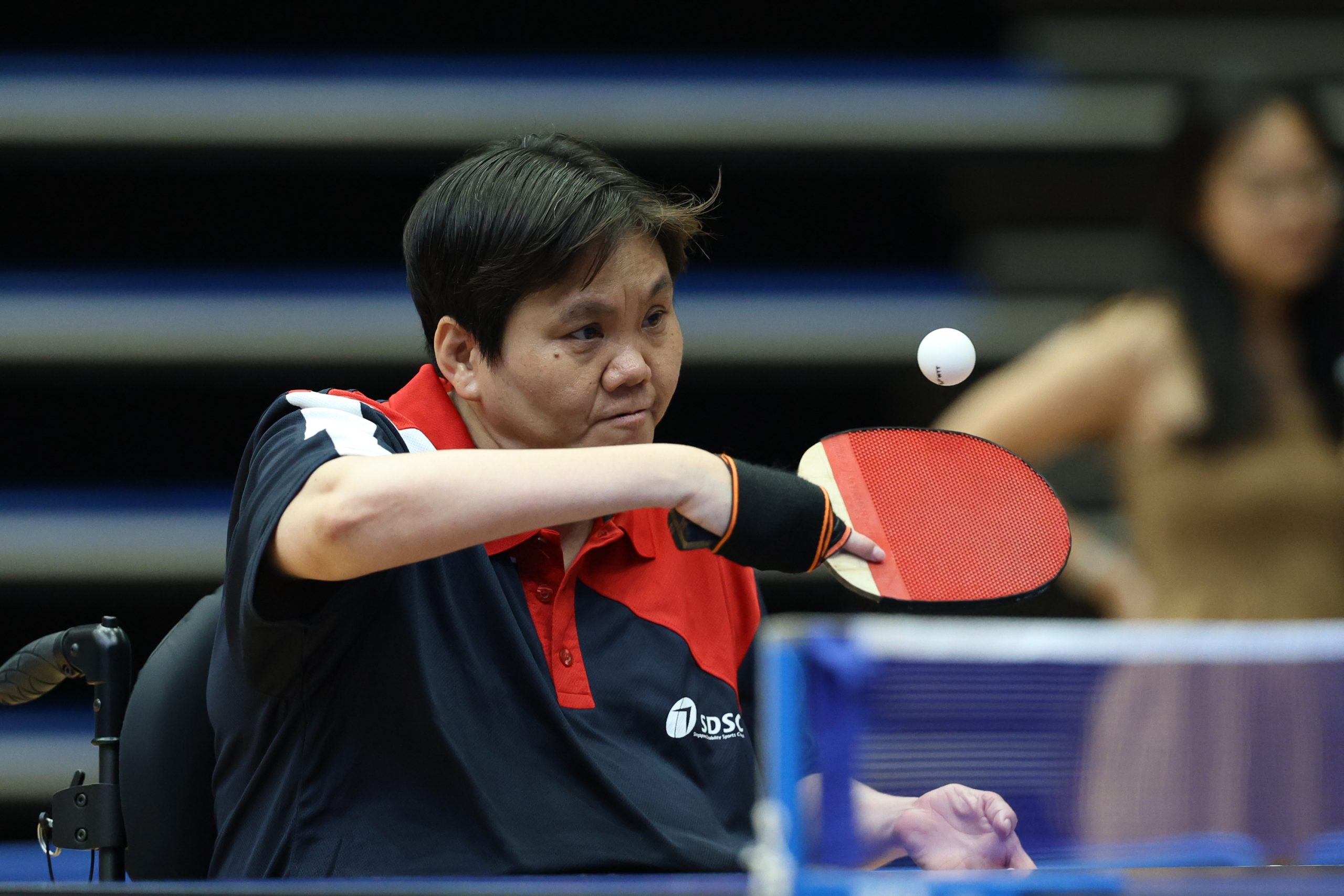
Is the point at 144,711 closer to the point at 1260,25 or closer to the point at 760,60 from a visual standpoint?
the point at 760,60

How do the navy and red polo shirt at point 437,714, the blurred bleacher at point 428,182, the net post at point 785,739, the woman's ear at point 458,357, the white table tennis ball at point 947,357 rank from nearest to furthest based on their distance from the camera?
the net post at point 785,739 → the navy and red polo shirt at point 437,714 → the woman's ear at point 458,357 → the white table tennis ball at point 947,357 → the blurred bleacher at point 428,182

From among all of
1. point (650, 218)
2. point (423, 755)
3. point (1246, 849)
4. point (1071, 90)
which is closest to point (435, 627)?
point (423, 755)

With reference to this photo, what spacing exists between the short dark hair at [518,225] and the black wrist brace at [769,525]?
0.36 meters

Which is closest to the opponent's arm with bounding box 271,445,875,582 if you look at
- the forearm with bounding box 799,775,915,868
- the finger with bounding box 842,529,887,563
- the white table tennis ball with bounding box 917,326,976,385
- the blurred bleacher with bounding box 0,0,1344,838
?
the finger with bounding box 842,529,887,563

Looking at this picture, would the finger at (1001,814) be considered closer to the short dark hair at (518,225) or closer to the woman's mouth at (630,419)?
the woman's mouth at (630,419)

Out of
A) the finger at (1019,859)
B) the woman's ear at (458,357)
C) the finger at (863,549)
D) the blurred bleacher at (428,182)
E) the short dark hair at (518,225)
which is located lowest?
the finger at (1019,859)

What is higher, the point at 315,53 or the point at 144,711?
the point at 315,53

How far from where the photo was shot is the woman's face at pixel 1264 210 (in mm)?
2377

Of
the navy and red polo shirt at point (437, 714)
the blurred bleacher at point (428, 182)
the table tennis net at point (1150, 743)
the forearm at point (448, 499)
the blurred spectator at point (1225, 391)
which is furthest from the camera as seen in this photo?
the blurred bleacher at point (428, 182)

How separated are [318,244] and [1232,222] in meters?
2.62

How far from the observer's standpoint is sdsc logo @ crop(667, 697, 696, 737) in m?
1.60

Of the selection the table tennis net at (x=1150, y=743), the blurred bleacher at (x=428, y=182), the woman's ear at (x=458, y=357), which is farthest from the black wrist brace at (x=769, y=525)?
the blurred bleacher at (x=428, y=182)

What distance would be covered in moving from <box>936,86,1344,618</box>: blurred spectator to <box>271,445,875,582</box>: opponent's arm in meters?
1.17

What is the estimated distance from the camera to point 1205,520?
2.29m
